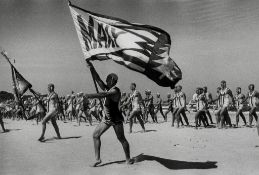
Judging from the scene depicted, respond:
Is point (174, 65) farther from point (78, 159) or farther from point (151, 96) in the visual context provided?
point (151, 96)

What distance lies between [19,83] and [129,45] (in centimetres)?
823

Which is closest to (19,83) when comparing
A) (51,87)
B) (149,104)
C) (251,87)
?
(51,87)

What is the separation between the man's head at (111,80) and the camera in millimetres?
8391

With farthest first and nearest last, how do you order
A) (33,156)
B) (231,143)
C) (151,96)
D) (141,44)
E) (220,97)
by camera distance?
(151,96), (220,97), (231,143), (33,156), (141,44)

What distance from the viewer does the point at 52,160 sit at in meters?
9.36

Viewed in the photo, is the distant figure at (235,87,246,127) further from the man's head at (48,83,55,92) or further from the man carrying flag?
the man carrying flag

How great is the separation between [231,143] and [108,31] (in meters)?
5.13

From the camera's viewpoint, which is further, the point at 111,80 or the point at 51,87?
the point at 51,87

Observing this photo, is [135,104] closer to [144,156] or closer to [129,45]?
[144,156]

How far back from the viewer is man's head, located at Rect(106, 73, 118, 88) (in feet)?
27.5

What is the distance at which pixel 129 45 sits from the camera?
855 centimetres

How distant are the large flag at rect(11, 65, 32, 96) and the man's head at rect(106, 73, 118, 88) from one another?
308 inches

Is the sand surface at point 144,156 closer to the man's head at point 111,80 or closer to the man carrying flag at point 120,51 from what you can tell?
the man carrying flag at point 120,51

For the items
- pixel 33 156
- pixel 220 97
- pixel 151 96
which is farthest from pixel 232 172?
pixel 151 96
